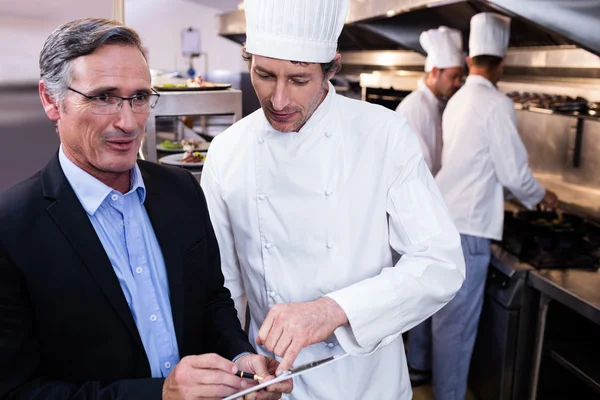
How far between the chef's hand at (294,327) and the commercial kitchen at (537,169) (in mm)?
834

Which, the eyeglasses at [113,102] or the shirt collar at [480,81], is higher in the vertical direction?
the shirt collar at [480,81]

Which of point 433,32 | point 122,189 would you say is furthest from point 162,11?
point 122,189

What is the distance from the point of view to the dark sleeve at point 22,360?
104 cm

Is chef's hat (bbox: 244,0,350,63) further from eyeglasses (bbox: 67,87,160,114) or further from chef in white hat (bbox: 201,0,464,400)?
eyeglasses (bbox: 67,87,160,114)

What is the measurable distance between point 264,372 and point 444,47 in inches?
Result: 118

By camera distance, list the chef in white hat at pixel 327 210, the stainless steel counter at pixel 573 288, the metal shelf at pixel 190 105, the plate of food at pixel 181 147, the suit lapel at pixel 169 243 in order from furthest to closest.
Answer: the plate of food at pixel 181 147, the metal shelf at pixel 190 105, the stainless steel counter at pixel 573 288, the chef in white hat at pixel 327 210, the suit lapel at pixel 169 243

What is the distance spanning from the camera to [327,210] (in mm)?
1534

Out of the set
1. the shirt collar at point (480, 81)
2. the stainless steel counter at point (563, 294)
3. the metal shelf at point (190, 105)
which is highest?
the shirt collar at point (480, 81)

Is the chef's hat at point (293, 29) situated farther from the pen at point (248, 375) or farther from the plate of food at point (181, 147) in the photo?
the plate of food at point (181, 147)

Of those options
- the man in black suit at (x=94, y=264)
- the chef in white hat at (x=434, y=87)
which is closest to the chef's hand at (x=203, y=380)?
the man in black suit at (x=94, y=264)

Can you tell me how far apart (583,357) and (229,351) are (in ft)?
6.34

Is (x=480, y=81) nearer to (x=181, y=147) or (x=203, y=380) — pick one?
(x=181, y=147)

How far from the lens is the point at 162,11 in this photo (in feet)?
37.6

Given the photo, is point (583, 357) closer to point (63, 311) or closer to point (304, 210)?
point (304, 210)
